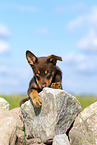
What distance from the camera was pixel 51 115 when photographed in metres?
6.08

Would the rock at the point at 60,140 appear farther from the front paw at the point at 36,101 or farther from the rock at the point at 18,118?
the rock at the point at 18,118

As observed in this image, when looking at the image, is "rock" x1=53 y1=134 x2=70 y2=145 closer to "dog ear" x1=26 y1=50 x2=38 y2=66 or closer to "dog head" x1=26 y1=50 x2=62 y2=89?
"dog head" x1=26 y1=50 x2=62 y2=89

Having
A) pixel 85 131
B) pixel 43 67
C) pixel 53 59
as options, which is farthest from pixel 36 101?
pixel 53 59

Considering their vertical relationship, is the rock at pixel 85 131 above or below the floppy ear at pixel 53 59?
below

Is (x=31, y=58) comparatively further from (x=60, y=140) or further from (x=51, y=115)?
(x=60, y=140)

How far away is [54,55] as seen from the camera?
7449 millimetres

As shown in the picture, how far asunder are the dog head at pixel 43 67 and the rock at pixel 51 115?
75cm

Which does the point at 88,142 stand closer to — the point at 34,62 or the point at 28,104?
the point at 28,104

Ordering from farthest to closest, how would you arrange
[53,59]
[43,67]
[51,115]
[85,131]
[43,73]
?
[53,59]
[43,67]
[43,73]
[51,115]
[85,131]

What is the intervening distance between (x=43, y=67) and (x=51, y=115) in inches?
69.8

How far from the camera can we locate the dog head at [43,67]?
708 cm

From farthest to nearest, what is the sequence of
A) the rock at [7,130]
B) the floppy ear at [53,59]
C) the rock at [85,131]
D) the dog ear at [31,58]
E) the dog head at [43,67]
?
the dog ear at [31,58], the floppy ear at [53,59], the dog head at [43,67], the rock at [85,131], the rock at [7,130]

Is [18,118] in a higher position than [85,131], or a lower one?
higher

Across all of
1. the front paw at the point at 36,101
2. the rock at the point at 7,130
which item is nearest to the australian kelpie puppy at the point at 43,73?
the front paw at the point at 36,101
